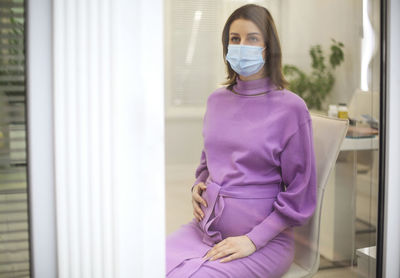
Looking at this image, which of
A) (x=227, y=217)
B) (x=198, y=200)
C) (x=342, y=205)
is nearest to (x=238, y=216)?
(x=227, y=217)

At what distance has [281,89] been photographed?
3.84 ft

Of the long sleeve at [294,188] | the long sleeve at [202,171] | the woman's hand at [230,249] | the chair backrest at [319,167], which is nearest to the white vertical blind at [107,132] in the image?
the long sleeve at [202,171]

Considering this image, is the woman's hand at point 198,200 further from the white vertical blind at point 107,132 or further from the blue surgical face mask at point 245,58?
the blue surgical face mask at point 245,58

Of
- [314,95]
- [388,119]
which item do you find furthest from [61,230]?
[388,119]

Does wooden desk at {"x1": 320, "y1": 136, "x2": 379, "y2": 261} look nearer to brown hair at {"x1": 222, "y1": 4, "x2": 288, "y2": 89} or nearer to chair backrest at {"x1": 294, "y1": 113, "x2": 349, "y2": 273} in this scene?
chair backrest at {"x1": 294, "y1": 113, "x2": 349, "y2": 273}

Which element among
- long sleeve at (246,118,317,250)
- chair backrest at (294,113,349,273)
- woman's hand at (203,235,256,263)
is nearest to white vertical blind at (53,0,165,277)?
woman's hand at (203,235,256,263)

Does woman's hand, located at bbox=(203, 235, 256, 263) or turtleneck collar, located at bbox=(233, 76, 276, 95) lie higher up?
turtleneck collar, located at bbox=(233, 76, 276, 95)

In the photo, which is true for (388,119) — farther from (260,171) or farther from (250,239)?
(250,239)

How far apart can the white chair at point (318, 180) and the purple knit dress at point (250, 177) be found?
3 centimetres

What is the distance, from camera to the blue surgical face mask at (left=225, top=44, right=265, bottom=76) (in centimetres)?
108

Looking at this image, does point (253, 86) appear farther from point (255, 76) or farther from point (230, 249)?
point (230, 249)

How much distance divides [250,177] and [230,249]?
0.21 metres

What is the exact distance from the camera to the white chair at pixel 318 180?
1256 millimetres

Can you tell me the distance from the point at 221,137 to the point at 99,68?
0.41 m
